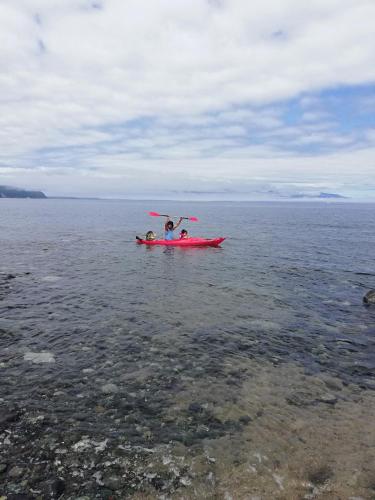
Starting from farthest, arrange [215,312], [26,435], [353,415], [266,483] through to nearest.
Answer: [215,312]
[353,415]
[26,435]
[266,483]

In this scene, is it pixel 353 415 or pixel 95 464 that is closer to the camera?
pixel 95 464

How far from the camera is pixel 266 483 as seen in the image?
25.8 feet

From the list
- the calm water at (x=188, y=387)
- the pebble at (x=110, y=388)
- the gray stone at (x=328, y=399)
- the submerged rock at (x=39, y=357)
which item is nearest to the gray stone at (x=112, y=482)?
the calm water at (x=188, y=387)

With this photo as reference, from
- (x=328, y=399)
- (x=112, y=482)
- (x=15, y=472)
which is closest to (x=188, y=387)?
(x=112, y=482)

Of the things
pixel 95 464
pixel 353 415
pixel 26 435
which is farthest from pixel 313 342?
pixel 26 435

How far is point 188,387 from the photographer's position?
11.9 metres

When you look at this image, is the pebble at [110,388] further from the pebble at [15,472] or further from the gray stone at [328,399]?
the gray stone at [328,399]

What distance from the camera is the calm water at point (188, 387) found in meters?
8.12

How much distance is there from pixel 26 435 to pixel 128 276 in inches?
776

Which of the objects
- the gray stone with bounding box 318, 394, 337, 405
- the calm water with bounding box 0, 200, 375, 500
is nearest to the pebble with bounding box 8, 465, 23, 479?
the calm water with bounding box 0, 200, 375, 500

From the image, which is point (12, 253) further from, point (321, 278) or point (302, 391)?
point (302, 391)

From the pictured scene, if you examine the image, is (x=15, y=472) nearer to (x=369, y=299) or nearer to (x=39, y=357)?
(x=39, y=357)

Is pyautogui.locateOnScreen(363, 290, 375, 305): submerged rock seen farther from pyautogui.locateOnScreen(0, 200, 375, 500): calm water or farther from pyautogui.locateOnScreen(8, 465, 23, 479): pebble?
pyautogui.locateOnScreen(8, 465, 23, 479): pebble

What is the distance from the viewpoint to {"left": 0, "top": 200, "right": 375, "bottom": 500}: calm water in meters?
8.12
